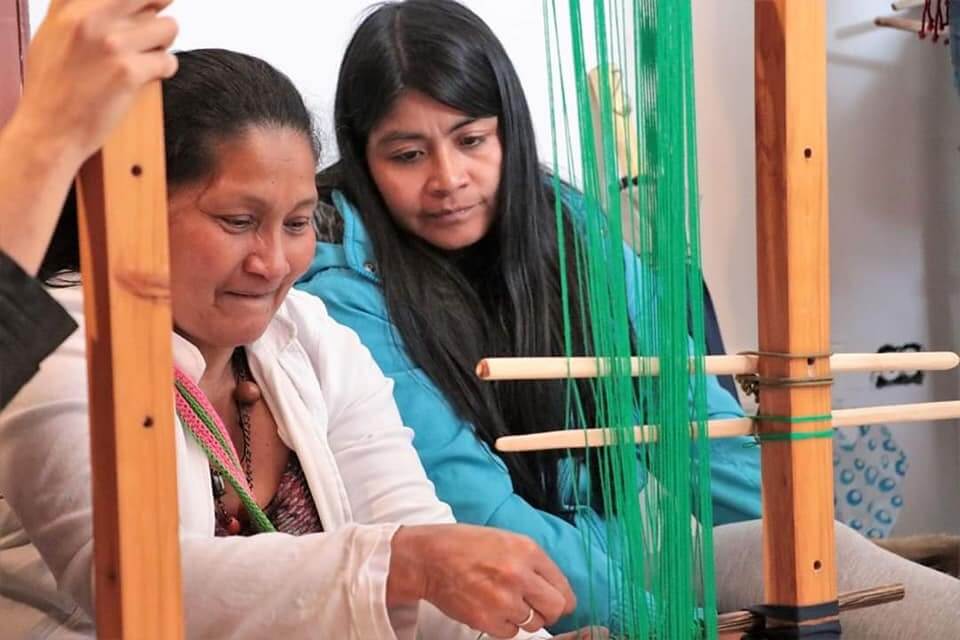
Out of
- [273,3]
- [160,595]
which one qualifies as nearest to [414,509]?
[160,595]

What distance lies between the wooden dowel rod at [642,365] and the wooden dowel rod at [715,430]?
0.04 m

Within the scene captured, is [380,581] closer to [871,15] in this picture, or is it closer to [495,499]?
[495,499]

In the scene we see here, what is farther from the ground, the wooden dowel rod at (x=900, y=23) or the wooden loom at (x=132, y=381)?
the wooden dowel rod at (x=900, y=23)

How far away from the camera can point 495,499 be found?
1.55 meters

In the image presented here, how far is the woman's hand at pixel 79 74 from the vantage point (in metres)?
0.86

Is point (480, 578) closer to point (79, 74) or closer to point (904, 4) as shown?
point (79, 74)

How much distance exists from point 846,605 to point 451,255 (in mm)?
621

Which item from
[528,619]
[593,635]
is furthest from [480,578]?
[593,635]

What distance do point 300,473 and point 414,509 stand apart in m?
0.13

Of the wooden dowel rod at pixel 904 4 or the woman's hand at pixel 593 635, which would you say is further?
the wooden dowel rod at pixel 904 4

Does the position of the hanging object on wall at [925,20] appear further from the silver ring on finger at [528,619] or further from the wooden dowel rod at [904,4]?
the silver ring on finger at [528,619]

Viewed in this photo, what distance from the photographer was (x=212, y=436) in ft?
3.96

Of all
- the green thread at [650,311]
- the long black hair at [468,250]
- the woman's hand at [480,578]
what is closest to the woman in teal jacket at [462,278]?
the long black hair at [468,250]

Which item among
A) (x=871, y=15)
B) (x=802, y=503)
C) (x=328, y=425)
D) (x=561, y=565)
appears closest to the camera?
(x=802, y=503)
